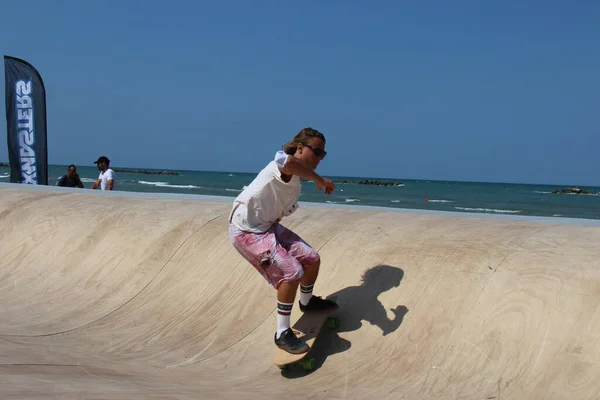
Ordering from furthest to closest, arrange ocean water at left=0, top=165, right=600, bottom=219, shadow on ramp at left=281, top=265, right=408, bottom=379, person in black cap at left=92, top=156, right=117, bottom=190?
ocean water at left=0, top=165, right=600, bottom=219 → person in black cap at left=92, top=156, right=117, bottom=190 → shadow on ramp at left=281, top=265, right=408, bottom=379

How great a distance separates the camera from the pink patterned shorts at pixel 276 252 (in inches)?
150

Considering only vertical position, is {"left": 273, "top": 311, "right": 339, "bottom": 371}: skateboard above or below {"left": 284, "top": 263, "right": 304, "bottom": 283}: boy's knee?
below

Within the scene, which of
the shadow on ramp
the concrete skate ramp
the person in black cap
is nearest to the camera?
the concrete skate ramp

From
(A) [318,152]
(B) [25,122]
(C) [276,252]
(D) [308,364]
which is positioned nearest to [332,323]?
(D) [308,364]

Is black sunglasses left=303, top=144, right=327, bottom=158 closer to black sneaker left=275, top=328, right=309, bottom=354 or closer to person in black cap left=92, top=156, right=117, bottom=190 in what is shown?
black sneaker left=275, top=328, right=309, bottom=354

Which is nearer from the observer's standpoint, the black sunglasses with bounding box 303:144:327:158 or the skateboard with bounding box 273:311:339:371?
the skateboard with bounding box 273:311:339:371

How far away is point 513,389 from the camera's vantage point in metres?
3.45

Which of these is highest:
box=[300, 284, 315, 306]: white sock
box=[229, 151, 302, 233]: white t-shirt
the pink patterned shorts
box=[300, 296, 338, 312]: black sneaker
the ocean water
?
box=[229, 151, 302, 233]: white t-shirt

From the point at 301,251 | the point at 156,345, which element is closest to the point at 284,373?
the point at 301,251

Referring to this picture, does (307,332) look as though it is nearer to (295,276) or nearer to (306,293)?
(306,293)

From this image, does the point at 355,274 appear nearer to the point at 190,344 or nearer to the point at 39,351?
the point at 190,344

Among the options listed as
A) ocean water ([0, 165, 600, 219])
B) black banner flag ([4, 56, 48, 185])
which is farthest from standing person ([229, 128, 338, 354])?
ocean water ([0, 165, 600, 219])

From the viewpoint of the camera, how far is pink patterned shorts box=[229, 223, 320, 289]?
381 cm

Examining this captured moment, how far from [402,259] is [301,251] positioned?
0.94 meters
